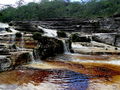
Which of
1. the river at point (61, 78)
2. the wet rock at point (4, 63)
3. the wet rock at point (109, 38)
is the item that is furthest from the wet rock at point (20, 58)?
the wet rock at point (109, 38)

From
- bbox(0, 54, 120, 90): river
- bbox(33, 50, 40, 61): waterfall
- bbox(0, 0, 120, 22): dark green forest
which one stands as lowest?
bbox(0, 54, 120, 90): river

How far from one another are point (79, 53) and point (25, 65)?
7256mm

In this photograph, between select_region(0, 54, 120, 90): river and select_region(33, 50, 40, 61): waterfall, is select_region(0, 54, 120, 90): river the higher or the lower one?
the lower one

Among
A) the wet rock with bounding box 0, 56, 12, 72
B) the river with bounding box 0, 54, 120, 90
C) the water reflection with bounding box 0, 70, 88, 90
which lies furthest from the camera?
the wet rock with bounding box 0, 56, 12, 72

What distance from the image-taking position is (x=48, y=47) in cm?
1762

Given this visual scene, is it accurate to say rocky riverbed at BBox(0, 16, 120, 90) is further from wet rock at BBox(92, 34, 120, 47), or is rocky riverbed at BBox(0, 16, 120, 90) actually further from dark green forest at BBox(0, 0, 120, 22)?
→ dark green forest at BBox(0, 0, 120, 22)

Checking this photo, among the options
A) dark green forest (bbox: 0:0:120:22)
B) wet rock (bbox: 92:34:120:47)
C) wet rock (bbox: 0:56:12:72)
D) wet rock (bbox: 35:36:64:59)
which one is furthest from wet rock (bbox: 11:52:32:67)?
dark green forest (bbox: 0:0:120:22)

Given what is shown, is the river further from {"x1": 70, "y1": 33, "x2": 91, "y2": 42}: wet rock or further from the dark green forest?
the dark green forest

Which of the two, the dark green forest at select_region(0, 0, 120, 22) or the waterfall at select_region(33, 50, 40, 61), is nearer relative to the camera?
the waterfall at select_region(33, 50, 40, 61)

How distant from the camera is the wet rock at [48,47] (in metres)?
16.6

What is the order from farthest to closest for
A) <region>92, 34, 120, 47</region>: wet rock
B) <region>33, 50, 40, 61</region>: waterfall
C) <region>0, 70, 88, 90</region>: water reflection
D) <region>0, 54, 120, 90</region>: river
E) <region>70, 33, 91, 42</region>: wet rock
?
<region>92, 34, 120, 47</region>: wet rock, <region>70, 33, 91, 42</region>: wet rock, <region>33, 50, 40, 61</region>: waterfall, <region>0, 54, 120, 90</region>: river, <region>0, 70, 88, 90</region>: water reflection

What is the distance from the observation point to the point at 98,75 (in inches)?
468

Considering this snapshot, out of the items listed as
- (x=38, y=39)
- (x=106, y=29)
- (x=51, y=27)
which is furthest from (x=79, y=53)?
(x=51, y=27)

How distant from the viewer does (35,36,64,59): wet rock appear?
54.5 ft
